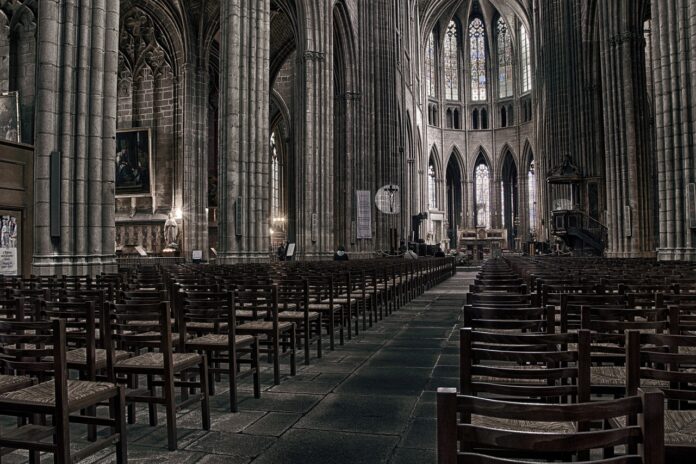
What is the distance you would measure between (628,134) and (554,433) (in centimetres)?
2434

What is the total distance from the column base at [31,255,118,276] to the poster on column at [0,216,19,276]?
0.38m

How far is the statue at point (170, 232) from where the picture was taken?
94.5 feet

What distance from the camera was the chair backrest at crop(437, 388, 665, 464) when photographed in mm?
1561

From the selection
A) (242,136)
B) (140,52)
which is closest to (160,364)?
(242,136)

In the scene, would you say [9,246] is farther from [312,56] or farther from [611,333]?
[312,56]

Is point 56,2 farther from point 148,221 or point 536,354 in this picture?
point 148,221

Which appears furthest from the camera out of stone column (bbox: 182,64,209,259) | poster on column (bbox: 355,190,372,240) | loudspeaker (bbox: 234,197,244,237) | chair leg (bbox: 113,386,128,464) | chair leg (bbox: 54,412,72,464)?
stone column (bbox: 182,64,209,259)

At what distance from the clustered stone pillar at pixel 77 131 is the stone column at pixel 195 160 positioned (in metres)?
17.6

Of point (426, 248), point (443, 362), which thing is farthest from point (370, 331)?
point (426, 248)

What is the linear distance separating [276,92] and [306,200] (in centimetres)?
1585

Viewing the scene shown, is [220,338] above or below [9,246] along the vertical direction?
below

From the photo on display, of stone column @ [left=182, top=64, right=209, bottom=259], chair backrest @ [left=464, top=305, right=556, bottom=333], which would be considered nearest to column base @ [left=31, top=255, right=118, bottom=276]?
chair backrest @ [left=464, top=305, right=556, bottom=333]

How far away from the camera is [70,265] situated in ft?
37.0

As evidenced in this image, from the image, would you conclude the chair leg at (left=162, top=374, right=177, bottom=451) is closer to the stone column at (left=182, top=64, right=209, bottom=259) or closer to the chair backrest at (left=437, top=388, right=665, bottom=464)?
the chair backrest at (left=437, top=388, right=665, bottom=464)
